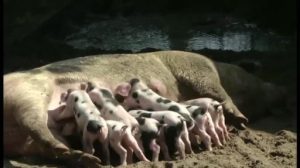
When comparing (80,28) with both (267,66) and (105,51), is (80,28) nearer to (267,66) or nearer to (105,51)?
(105,51)

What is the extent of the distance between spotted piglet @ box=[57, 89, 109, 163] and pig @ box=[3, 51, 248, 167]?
0.17 m

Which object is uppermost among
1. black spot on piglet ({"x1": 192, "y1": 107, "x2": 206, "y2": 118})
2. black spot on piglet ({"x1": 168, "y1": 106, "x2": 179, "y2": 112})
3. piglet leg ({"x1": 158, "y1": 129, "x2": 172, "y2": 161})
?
black spot on piglet ({"x1": 168, "y1": 106, "x2": 179, "y2": 112})

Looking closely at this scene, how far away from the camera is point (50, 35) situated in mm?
11211

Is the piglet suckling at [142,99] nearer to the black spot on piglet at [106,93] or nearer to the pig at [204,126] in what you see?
the pig at [204,126]

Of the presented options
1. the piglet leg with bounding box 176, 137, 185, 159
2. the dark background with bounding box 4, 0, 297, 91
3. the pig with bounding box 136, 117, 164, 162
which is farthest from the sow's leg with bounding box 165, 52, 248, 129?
the pig with bounding box 136, 117, 164, 162

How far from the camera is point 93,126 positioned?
19.7ft

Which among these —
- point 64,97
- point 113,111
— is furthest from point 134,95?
point 64,97

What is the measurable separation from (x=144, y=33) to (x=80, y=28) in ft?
3.45

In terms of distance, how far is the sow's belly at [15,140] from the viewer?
620 centimetres

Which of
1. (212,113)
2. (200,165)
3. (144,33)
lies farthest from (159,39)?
(200,165)

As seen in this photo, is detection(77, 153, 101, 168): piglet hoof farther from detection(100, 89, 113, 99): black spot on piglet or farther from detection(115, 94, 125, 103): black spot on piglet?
detection(115, 94, 125, 103): black spot on piglet

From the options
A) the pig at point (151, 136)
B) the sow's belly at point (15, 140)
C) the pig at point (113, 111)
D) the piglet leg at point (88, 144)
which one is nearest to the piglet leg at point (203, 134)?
the pig at point (151, 136)

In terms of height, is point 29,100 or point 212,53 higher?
point 29,100

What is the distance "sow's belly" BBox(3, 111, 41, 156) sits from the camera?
6195mm
